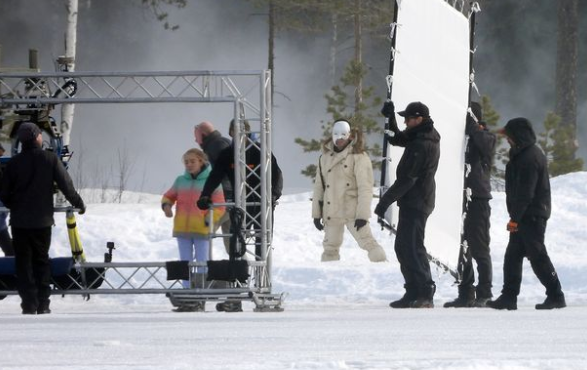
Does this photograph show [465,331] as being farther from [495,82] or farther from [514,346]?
[495,82]

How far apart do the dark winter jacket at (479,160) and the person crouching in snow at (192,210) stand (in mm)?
2278

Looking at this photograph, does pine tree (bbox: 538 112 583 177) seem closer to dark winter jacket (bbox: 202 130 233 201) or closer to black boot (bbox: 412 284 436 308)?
dark winter jacket (bbox: 202 130 233 201)

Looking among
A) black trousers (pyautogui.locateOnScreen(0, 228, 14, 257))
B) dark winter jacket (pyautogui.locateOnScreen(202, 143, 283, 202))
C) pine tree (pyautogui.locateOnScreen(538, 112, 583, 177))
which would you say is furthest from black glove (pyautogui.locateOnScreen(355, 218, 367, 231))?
pine tree (pyautogui.locateOnScreen(538, 112, 583, 177))

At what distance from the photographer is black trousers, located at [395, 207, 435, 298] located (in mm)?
14375

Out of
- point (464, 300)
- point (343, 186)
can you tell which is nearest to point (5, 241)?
point (343, 186)

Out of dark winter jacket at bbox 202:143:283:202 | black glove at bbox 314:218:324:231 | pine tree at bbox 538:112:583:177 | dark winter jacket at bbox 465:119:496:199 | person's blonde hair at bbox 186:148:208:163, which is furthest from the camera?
pine tree at bbox 538:112:583:177

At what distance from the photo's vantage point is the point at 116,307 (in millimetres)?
16797

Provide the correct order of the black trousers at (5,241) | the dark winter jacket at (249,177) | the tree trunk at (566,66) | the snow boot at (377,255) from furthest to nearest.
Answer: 1. the tree trunk at (566,66)
2. the snow boot at (377,255)
3. the black trousers at (5,241)
4. the dark winter jacket at (249,177)

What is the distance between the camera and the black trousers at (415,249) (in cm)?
1438

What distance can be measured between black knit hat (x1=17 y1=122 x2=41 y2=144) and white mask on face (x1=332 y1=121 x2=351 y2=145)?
14.2 ft

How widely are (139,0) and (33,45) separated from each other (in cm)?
363

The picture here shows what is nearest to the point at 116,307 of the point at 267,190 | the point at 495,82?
the point at 267,190

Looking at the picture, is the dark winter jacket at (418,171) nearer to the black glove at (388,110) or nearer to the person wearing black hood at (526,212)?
the black glove at (388,110)

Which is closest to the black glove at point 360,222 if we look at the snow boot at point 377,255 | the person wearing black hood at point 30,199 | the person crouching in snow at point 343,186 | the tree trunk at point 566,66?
the person crouching in snow at point 343,186
